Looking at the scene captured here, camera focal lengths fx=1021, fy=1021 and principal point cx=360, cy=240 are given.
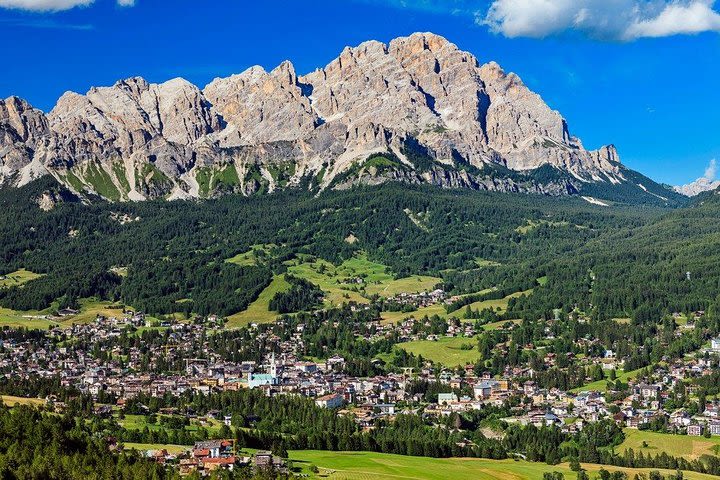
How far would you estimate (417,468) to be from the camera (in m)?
120

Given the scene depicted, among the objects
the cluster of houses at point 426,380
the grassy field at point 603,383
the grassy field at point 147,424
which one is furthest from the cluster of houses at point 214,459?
the grassy field at point 603,383

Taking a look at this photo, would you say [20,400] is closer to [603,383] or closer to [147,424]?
[147,424]

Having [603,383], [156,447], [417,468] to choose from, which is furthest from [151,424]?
[603,383]

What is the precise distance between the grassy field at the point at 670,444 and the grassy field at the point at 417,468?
10.1 m

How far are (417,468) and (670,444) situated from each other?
1585 inches

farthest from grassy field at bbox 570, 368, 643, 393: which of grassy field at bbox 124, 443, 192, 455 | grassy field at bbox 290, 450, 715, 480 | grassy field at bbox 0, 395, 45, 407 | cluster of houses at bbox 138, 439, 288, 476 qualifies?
grassy field at bbox 0, 395, 45, 407

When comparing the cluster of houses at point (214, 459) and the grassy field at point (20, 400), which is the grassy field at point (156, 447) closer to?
the cluster of houses at point (214, 459)

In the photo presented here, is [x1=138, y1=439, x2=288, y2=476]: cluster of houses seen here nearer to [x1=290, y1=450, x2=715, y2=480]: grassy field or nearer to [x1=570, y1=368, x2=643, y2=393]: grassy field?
[x1=290, y1=450, x2=715, y2=480]: grassy field

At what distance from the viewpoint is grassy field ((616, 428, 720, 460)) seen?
13412 cm

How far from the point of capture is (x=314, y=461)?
119m

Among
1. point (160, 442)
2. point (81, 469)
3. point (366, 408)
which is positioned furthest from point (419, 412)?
point (81, 469)

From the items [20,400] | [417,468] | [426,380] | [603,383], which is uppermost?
[426,380]

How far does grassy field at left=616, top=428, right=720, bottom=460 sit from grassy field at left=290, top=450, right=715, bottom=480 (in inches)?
398

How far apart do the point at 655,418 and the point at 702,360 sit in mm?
39923
